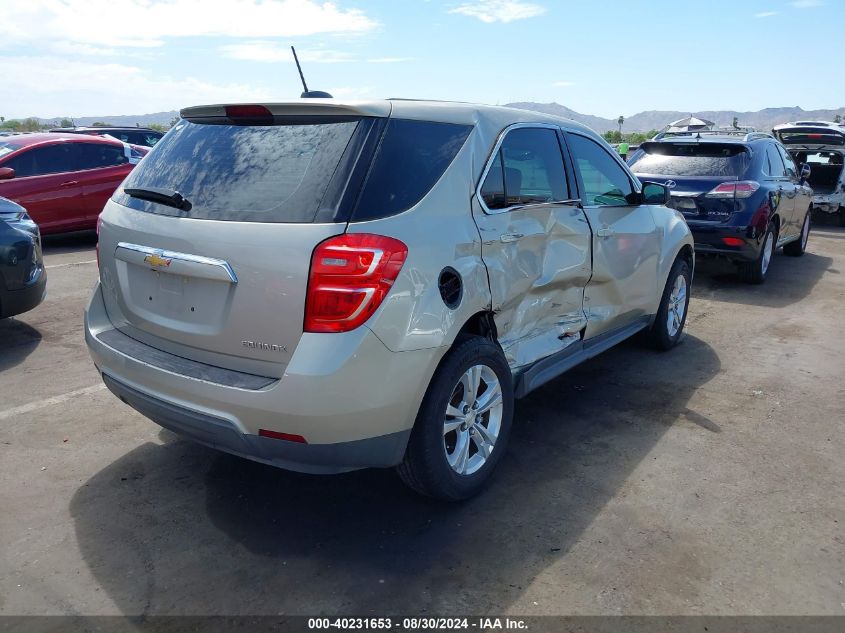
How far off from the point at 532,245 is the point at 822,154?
528 inches

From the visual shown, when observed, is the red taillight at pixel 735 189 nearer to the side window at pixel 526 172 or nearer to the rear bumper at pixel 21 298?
the side window at pixel 526 172

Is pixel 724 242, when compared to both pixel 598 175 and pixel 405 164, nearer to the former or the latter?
pixel 598 175

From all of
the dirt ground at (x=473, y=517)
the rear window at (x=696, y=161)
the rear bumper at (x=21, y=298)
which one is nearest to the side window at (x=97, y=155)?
the rear bumper at (x=21, y=298)

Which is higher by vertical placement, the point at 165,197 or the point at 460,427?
the point at 165,197

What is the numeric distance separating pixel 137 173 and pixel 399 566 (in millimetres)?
2186

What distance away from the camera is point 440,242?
9.63 feet

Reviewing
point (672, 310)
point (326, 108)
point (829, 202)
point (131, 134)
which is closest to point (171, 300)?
point (326, 108)

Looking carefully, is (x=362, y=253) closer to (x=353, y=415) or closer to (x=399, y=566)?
(x=353, y=415)

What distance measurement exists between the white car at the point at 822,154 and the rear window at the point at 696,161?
244 inches

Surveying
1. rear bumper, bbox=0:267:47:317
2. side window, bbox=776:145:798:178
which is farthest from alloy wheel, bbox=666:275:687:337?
rear bumper, bbox=0:267:47:317

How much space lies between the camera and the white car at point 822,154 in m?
13.3

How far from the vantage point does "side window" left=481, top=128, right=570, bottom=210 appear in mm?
3404

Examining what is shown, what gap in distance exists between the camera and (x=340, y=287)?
2621mm

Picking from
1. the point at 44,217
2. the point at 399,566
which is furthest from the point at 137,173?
the point at 44,217
